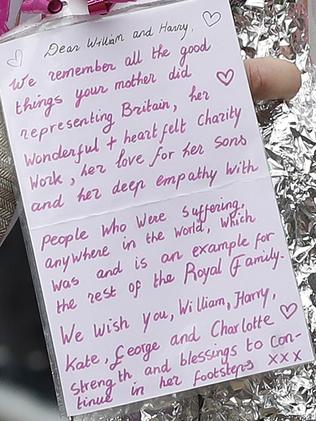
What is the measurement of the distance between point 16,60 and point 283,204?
24 cm

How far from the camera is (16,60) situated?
21.3 inches

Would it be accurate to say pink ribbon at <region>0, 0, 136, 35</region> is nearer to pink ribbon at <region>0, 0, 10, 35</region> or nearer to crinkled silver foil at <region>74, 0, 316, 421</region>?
pink ribbon at <region>0, 0, 10, 35</region>

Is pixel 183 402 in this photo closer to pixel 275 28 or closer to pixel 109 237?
pixel 109 237

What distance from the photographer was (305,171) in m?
0.63

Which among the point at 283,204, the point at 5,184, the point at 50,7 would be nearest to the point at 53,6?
the point at 50,7

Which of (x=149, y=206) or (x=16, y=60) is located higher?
(x=16, y=60)

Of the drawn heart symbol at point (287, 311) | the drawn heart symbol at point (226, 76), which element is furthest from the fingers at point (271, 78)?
the drawn heart symbol at point (287, 311)

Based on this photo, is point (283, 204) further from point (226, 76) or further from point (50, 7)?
point (50, 7)

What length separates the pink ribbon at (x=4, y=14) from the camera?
579mm

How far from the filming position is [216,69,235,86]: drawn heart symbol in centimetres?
56

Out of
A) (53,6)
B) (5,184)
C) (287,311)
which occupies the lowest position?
(287,311)

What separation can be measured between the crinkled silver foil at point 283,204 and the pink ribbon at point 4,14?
0.65ft

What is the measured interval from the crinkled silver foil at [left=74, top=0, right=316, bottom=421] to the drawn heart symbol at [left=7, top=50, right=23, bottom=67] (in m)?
0.20

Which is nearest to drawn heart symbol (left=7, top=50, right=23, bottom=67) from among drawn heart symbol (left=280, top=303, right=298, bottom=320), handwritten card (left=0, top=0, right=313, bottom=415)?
handwritten card (left=0, top=0, right=313, bottom=415)
